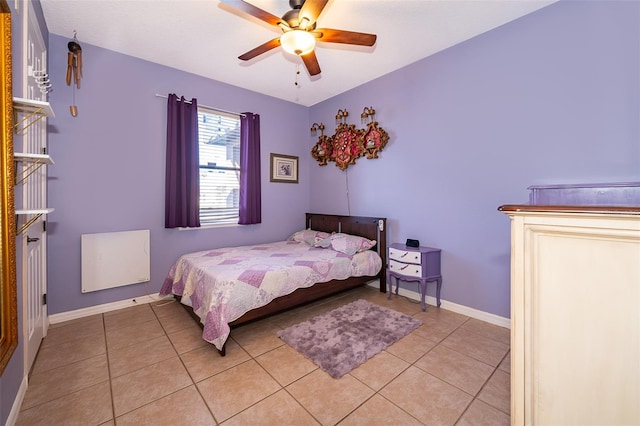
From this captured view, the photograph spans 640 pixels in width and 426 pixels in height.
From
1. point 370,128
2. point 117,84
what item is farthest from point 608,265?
point 117,84

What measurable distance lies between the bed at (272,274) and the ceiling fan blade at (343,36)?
80.5 inches

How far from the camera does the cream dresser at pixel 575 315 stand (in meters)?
0.82

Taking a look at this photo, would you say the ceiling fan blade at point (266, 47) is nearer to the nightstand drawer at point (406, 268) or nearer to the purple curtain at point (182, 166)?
the purple curtain at point (182, 166)

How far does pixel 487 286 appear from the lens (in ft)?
8.75

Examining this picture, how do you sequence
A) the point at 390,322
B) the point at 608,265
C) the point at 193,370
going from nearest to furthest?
the point at 608,265 → the point at 193,370 → the point at 390,322

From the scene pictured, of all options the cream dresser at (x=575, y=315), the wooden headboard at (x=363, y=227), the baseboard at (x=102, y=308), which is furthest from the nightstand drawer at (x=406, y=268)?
the baseboard at (x=102, y=308)

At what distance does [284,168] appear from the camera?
4.39 metres

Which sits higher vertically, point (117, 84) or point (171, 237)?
point (117, 84)

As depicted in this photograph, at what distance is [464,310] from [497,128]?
1.92 m

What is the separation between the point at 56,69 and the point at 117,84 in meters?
0.48

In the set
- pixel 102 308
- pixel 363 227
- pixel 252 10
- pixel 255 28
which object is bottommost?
pixel 102 308

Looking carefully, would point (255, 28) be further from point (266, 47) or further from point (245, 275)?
point (245, 275)

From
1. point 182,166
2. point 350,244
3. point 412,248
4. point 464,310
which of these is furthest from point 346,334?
point 182,166

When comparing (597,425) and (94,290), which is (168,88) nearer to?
(94,290)
